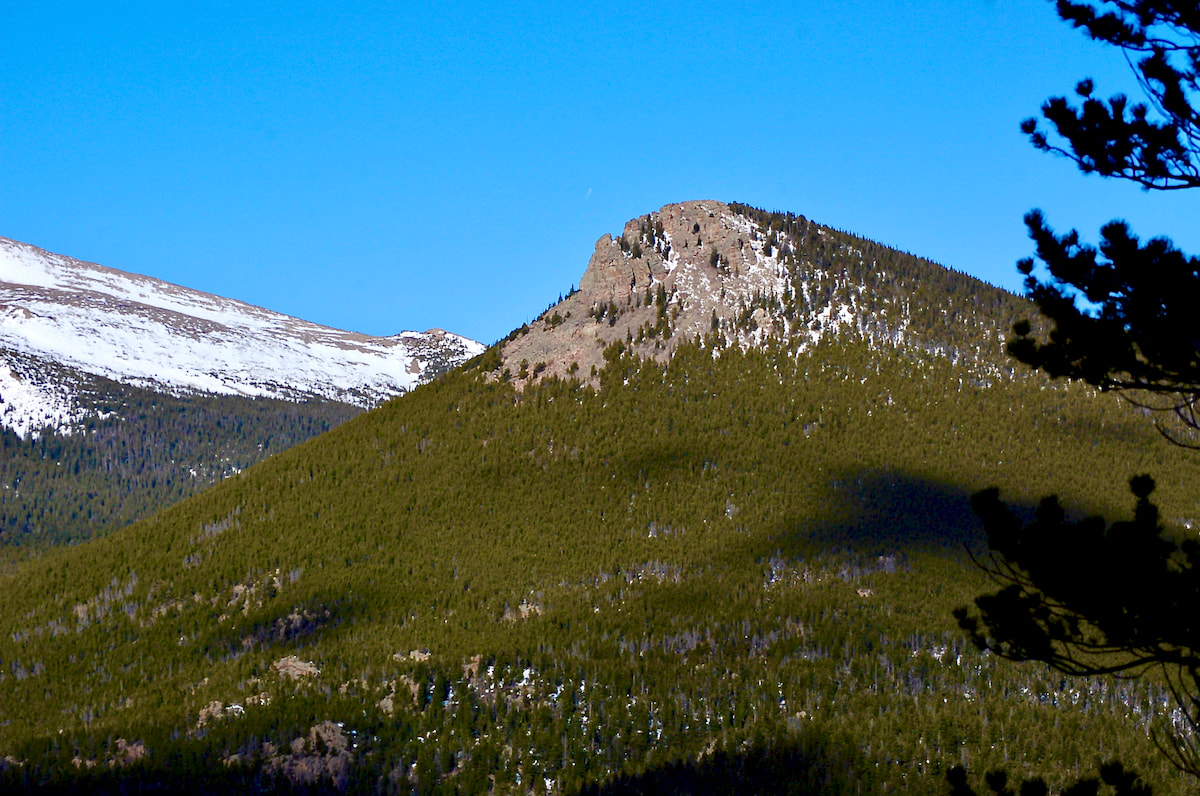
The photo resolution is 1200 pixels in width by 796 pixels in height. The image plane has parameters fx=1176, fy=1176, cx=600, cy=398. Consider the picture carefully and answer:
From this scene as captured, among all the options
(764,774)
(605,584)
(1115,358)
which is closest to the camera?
(1115,358)

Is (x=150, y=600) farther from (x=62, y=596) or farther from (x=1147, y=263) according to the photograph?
(x=1147, y=263)

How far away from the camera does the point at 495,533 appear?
9844 centimetres

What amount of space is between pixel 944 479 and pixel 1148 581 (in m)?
78.5

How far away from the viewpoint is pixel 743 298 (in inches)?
4715

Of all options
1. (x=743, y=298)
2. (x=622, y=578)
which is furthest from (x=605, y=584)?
(x=743, y=298)

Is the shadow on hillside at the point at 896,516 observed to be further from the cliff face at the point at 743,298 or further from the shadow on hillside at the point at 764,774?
the shadow on hillside at the point at 764,774

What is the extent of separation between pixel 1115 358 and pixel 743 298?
99.5 m

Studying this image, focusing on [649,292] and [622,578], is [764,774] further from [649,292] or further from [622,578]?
[649,292]

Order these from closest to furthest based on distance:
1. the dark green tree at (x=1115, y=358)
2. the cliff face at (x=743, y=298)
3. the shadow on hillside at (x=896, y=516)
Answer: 1. the dark green tree at (x=1115, y=358)
2. the shadow on hillside at (x=896, y=516)
3. the cliff face at (x=743, y=298)

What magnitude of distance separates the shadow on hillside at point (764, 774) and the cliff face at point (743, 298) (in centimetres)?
5031

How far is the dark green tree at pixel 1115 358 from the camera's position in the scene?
19906 mm

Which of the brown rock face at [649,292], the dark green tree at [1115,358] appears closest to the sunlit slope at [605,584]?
the brown rock face at [649,292]

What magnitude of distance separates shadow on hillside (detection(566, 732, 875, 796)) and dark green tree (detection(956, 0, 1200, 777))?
4776 centimetres

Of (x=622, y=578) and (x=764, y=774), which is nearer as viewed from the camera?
(x=764, y=774)
